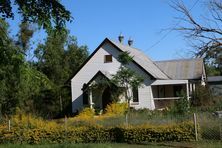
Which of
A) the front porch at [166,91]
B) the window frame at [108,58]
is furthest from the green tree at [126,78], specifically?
the window frame at [108,58]

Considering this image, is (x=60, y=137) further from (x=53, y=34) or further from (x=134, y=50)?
(x=134, y=50)

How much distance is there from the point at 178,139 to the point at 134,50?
27244 mm

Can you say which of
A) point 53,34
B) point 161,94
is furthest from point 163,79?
point 53,34

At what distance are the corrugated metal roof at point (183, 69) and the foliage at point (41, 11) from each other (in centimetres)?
3519

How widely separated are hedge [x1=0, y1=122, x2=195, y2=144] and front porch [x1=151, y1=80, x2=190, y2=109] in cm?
1595

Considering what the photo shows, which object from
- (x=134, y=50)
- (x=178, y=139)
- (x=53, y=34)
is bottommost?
(x=178, y=139)

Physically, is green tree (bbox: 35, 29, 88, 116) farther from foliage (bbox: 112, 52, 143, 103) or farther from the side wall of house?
foliage (bbox: 112, 52, 143, 103)

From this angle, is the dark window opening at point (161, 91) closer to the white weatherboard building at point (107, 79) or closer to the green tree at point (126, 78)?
the white weatherboard building at point (107, 79)

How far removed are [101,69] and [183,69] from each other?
1158cm

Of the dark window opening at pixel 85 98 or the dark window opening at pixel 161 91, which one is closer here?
the dark window opening at pixel 85 98

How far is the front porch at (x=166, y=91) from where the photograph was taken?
131 ft

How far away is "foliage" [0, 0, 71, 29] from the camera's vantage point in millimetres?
11820

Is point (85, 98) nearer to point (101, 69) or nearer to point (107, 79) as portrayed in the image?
point (101, 69)

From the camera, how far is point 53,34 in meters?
12.8
